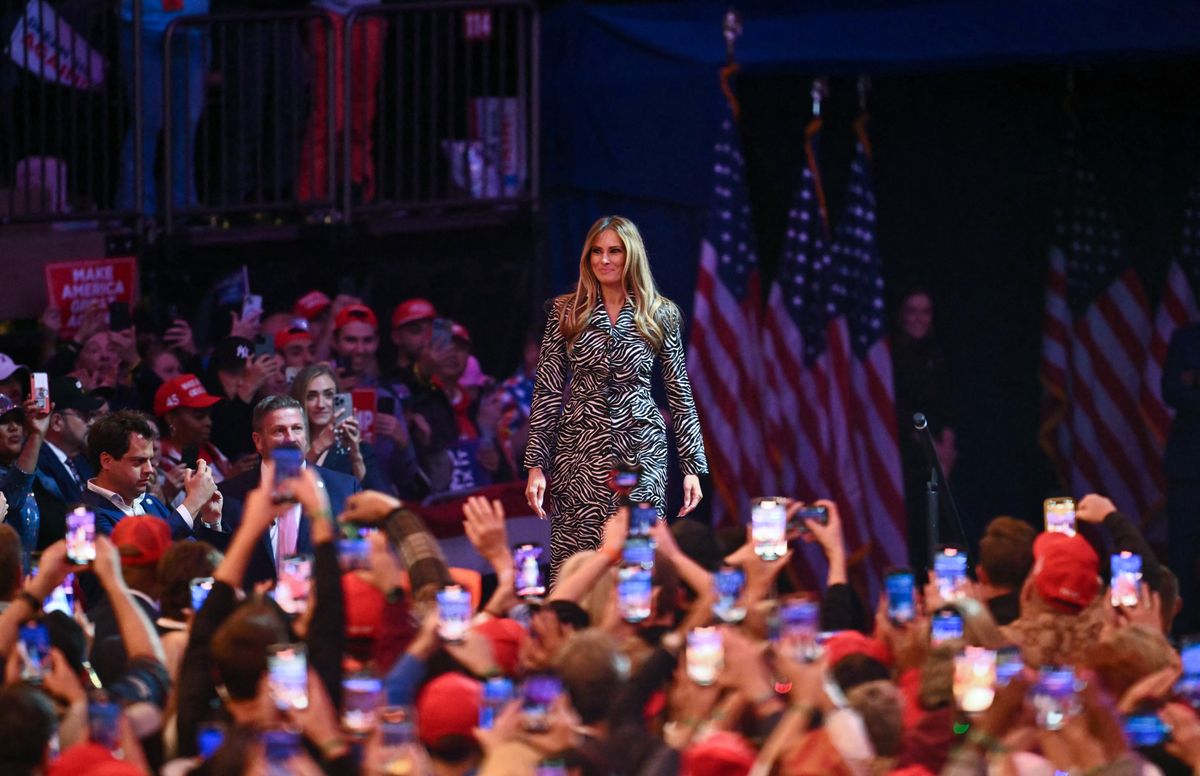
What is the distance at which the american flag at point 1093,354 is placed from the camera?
1177cm

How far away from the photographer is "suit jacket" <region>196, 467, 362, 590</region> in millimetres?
7285

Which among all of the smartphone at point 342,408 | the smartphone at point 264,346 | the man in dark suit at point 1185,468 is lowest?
the man in dark suit at point 1185,468

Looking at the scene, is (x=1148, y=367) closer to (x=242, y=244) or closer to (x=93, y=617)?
(x=242, y=244)

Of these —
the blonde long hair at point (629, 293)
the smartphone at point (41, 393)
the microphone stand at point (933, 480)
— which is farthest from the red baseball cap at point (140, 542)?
the microphone stand at point (933, 480)

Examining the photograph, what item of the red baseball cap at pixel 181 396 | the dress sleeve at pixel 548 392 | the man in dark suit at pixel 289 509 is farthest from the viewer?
the red baseball cap at pixel 181 396

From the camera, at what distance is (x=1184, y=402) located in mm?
10875

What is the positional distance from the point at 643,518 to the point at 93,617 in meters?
1.54

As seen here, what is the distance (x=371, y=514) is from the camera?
6.04 m

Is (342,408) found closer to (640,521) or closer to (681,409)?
(681,409)

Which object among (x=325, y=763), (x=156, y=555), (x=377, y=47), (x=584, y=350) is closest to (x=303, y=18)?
(x=377, y=47)

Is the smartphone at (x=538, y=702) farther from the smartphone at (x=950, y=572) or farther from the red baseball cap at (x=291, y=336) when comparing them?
the red baseball cap at (x=291, y=336)

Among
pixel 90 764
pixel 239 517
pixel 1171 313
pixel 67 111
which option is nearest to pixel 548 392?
pixel 239 517

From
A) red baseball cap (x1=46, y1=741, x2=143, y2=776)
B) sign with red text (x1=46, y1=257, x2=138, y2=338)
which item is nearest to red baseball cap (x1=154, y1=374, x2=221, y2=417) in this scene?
sign with red text (x1=46, y1=257, x2=138, y2=338)

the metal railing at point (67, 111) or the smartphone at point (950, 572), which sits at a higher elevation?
the metal railing at point (67, 111)
